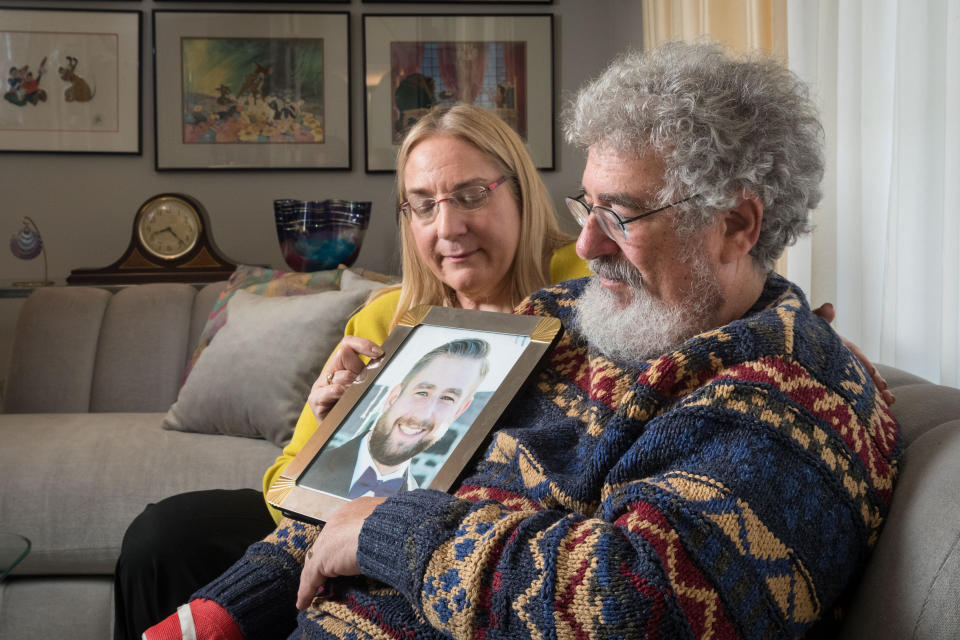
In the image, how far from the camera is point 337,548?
3.42 ft

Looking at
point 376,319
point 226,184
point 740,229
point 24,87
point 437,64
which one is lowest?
point 376,319

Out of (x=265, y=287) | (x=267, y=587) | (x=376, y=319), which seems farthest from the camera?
(x=265, y=287)

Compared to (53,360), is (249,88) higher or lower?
higher

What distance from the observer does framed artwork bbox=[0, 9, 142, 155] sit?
3590mm

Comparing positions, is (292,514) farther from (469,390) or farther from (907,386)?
(907,386)

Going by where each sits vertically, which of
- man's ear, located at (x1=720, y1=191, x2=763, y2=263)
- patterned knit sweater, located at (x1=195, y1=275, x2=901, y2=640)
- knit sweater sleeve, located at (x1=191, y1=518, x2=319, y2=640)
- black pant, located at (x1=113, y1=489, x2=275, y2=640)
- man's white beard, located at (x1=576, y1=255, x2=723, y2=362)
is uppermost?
man's ear, located at (x1=720, y1=191, x2=763, y2=263)

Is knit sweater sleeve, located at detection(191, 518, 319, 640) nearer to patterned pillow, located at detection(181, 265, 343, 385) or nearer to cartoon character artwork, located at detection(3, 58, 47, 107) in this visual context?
patterned pillow, located at detection(181, 265, 343, 385)

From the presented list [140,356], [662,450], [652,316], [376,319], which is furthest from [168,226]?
[662,450]

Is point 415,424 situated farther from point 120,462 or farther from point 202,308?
point 202,308

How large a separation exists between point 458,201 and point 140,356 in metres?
1.77

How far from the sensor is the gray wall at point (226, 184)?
3650mm

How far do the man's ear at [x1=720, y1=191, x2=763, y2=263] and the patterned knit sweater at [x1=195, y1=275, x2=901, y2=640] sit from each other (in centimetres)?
8

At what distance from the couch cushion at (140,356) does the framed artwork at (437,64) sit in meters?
1.15

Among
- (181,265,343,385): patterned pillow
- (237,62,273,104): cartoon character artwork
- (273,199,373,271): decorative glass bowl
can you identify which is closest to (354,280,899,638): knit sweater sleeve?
(181,265,343,385): patterned pillow
